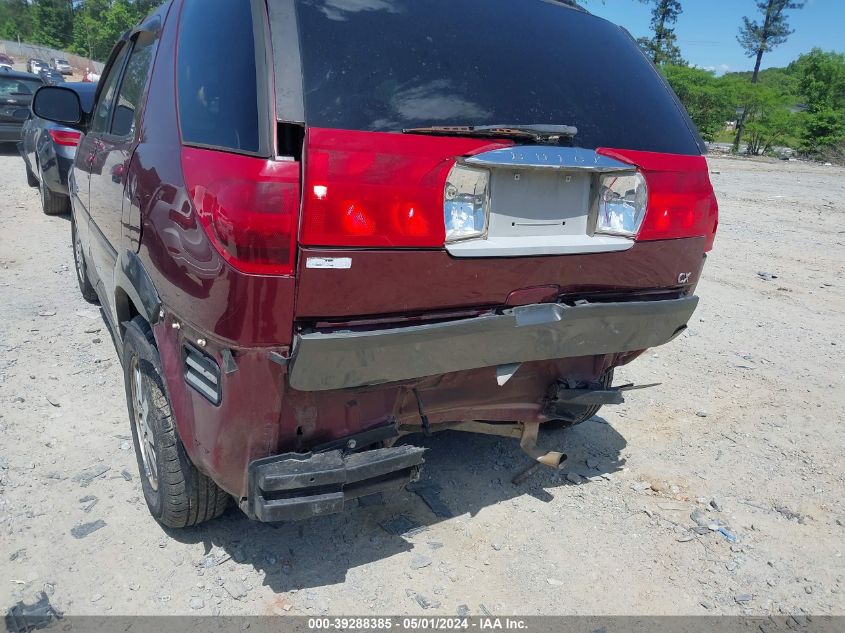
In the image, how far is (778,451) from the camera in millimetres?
3676

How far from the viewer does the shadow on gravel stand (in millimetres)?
2654

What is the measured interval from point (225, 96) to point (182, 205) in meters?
0.39

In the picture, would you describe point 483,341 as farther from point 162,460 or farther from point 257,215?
point 162,460

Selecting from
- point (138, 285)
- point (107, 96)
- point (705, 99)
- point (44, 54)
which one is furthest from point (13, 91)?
point (44, 54)

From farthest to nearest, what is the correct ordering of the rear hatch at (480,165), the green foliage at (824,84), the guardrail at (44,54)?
the guardrail at (44,54), the green foliage at (824,84), the rear hatch at (480,165)

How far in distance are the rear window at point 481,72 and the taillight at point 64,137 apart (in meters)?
6.63

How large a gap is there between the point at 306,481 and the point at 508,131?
1.31m

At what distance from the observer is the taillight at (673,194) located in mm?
2523

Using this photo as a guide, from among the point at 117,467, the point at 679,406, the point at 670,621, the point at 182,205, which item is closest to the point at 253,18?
the point at 182,205

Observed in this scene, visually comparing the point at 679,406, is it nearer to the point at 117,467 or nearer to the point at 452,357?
the point at 452,357

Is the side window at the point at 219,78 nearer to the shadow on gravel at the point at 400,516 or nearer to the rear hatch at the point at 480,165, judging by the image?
the rear hatch at the point at 480,165

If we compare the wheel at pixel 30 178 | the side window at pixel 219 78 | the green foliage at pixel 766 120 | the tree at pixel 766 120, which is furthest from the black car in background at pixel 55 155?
the green foliage at pixel 766 120

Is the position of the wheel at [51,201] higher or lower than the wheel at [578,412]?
lower

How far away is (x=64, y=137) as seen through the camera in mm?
7602
